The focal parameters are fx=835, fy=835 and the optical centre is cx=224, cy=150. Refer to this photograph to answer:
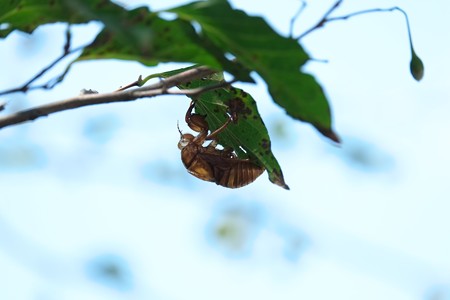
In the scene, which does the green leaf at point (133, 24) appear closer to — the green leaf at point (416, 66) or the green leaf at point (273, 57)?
the green leaf at point (273, 57)

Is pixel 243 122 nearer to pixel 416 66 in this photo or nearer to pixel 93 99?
pixel 416 66

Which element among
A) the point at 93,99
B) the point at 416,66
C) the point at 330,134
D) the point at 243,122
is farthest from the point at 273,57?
the point at 416,66

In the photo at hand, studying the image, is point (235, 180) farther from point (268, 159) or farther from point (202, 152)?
point (268, 159)

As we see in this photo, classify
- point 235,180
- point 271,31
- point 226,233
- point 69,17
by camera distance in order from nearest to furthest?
point 271,31, point 69,17, point 235,180, point 226,233

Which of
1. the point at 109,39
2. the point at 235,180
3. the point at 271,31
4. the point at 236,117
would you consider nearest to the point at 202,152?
the point at 235,180

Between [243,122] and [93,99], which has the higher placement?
[93,99]

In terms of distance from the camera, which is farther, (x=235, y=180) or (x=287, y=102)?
(x=235, y=180)
